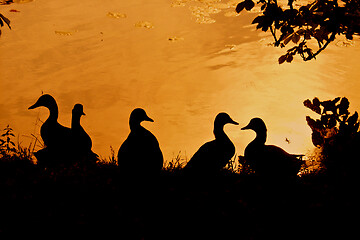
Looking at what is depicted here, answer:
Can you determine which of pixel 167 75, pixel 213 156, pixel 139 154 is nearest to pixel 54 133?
pixel 139 154

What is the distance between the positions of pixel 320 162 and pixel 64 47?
6.07m

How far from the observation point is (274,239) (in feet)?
10.8

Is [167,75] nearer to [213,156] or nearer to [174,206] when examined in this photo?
[213,156]

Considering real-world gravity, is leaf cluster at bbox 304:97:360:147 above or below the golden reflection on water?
below

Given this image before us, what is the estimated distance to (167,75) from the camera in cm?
730

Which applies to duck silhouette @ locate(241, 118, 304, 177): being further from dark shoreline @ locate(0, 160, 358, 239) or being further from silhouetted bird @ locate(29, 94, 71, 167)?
silhouetted bird @ locate(29, 94, 71, 167)

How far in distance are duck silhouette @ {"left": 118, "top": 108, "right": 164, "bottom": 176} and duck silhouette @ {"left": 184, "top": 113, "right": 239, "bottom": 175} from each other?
33 centimetres

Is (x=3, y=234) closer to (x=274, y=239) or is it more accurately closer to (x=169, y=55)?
(x=274, y=239)

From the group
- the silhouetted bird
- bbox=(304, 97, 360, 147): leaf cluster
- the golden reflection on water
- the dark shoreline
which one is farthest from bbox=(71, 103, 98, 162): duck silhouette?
bbox=(304, 97, 360, 147): leaf cluster

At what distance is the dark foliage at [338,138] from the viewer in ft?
13.7

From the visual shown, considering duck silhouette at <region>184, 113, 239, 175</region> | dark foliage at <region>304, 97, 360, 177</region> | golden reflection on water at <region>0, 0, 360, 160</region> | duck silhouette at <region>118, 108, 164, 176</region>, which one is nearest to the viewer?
duck silhouette at <region>118, 108, 164, 176</region>

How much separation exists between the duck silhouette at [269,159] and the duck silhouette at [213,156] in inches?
9.5

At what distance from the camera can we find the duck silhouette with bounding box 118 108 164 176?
3.79 meters

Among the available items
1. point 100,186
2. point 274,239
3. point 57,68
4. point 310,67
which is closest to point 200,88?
point 310,67
